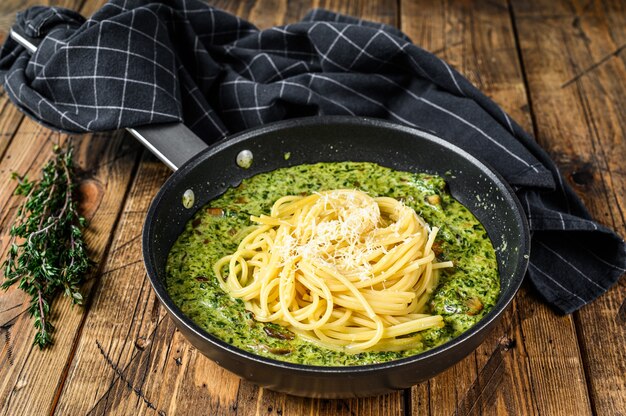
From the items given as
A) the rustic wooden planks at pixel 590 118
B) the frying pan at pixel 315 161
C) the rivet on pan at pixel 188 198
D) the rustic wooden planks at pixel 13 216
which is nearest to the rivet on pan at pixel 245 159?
the frying pan at pixel 315 161

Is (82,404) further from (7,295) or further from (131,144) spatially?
(131,144)

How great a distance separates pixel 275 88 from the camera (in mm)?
4305

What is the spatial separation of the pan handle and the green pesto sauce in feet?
1.03

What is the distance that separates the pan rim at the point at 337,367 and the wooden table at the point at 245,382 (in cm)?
50

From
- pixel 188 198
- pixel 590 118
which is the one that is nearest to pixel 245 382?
pixel 188 198

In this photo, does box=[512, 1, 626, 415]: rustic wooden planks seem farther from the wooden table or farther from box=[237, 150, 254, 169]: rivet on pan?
box=[237, 150, 254, 169]: rivet on pan

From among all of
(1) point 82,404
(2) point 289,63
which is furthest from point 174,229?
(2) point 289,63

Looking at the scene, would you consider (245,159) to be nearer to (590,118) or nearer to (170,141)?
(170,141)

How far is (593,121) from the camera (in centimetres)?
478

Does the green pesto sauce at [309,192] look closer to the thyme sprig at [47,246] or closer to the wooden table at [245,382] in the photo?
the wooden table at [245,382]

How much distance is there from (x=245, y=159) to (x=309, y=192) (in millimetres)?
367

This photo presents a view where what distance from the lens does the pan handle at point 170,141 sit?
3.86 m

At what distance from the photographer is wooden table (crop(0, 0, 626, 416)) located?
3.17 m

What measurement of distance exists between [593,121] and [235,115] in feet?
7.40
